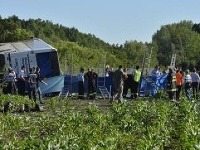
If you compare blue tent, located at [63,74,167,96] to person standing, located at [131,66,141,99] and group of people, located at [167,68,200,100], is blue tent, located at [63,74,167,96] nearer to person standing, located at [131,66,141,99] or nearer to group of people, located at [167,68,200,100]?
person standing, located at [131,66,141,99]

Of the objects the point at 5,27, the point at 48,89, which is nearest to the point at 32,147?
the point at 48,89

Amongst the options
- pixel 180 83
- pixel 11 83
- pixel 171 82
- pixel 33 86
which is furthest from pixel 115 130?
pixel 11 83

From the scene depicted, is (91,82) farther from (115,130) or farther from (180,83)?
(115,130)

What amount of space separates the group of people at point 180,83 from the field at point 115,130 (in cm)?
916

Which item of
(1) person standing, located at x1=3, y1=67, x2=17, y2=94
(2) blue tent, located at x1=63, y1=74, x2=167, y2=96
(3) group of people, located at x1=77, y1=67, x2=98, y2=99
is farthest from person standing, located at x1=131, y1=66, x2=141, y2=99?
(1) person standing, located at x1=3, y1=67, x2=17, y2=94

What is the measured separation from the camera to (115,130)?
450 inches

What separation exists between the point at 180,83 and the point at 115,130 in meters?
14.1

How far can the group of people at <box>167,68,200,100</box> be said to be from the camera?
25.2m

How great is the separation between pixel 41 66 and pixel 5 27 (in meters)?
40.4

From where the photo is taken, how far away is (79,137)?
964 centimetres

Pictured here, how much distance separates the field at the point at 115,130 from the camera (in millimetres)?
8906

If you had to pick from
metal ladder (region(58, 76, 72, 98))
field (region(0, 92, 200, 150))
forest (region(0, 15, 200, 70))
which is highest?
forest (region(0, 15, 200, 70))

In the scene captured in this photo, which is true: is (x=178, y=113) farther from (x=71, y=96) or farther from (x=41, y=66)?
(x=41, y=66)

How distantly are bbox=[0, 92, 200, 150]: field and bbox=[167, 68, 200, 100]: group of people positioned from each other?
30.1ft
